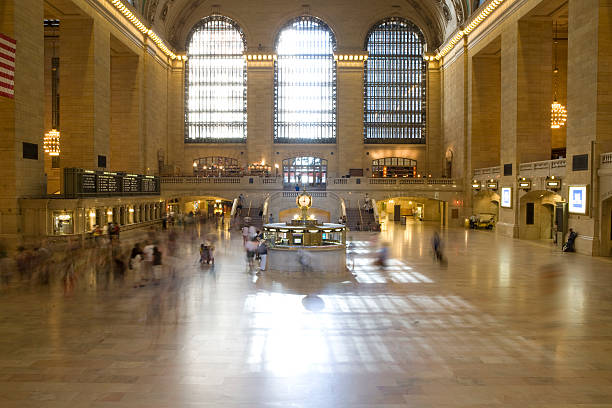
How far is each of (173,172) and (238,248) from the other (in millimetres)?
23936

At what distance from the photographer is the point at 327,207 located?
109 feet

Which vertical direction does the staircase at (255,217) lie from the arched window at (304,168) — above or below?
below

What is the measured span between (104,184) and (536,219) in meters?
23.5

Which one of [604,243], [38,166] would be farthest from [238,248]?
[604,243]

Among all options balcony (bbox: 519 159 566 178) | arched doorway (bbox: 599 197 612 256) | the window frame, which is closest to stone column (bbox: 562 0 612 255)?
arched doorway (bbox: 599 197 612 256)

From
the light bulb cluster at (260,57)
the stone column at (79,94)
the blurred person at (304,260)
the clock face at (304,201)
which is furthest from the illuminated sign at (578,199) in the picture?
the light bulb cluster at (260,57)

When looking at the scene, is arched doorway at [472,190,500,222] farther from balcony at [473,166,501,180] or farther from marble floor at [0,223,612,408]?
marble floor at [0,223,612,408]

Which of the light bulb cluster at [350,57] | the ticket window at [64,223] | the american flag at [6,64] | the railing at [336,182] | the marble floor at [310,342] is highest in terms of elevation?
the light bulb cluster at [350,57]

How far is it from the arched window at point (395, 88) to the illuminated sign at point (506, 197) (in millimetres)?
15820

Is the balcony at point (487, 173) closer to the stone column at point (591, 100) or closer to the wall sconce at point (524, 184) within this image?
the wall sconce at point (524, 184)

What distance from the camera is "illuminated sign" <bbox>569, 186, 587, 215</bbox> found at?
19.6 meters

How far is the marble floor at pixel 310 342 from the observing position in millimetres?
6188

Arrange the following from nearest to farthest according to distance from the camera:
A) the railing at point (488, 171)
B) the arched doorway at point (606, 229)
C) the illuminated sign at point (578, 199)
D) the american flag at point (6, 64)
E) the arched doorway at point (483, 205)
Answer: the american flag at point (6, 64)
the arched doorway at point (606, 229)
the illuminated sign at point (578, 199)
the railing at point (488, 171)
the arched doorway at point (483, 205)

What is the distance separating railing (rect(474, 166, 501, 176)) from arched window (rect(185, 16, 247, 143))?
68.0ft
